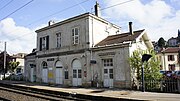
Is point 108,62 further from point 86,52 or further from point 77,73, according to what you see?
point 77,73

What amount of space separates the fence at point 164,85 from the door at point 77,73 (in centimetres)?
820

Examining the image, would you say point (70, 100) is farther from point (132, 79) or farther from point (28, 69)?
point (28, 69)

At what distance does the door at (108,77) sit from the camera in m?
19.3

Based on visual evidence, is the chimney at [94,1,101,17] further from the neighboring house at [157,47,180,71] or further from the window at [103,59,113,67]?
the neighboring house at [157,47,180,71]

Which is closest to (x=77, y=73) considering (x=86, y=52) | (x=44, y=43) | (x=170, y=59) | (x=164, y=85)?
(x=86, y=52)

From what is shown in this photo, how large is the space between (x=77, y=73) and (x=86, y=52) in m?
2.75

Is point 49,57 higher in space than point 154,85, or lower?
higher

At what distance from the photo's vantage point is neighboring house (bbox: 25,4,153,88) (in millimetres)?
18750

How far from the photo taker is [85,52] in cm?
2152

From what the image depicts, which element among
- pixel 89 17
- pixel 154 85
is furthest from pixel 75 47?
pixel 154 85

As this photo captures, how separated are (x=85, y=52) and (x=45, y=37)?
885 cm

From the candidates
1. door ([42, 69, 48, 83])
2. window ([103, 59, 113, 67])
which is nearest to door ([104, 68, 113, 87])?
window ([103, 59, 113, 67])

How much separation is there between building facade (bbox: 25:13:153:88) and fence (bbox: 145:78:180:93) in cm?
201

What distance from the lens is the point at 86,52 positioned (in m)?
21.4
